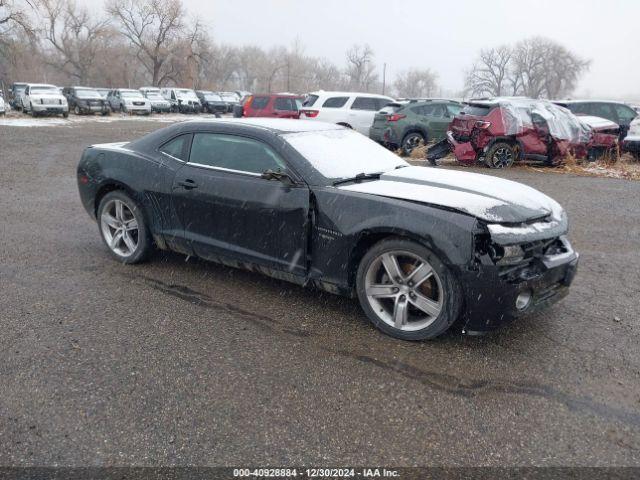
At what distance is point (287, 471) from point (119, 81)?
80.3 metres

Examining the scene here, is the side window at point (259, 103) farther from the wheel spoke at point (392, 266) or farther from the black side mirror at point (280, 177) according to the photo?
the wheel spoke at point (392, 266)

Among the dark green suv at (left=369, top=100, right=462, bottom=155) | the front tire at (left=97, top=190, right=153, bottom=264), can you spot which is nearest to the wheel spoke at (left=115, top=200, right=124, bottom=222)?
the front tire at (left=97, top=190, right=153, bottom=264)

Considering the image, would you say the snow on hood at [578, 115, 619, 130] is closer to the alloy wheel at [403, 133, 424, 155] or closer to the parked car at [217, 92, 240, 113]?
the alloy wheel at [403, 133, 424, 155]

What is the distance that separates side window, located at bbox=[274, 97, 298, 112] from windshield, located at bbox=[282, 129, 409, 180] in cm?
1516

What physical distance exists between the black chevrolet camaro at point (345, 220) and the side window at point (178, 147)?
0.04ft

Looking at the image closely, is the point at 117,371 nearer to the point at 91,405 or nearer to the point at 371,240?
the point at 91,405

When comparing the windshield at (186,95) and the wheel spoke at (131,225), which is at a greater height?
the windshield at (186,95)

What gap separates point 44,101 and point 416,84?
109470 millimetres

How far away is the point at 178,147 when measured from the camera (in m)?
4.78

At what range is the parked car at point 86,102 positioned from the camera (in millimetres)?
32281

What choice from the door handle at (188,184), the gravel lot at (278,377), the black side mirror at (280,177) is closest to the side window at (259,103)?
the gravel lot at (278,377)

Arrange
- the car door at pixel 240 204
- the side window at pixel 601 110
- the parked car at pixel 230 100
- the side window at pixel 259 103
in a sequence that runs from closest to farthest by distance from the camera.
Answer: the car door at pixel 240 204
the side window at pixel 601 110
the side window at pixel 259 103
the parked car at pixel 230 100

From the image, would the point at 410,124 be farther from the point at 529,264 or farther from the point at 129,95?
the point at 129,95

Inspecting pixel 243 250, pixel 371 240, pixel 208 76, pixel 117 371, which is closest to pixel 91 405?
pixel 117 371
